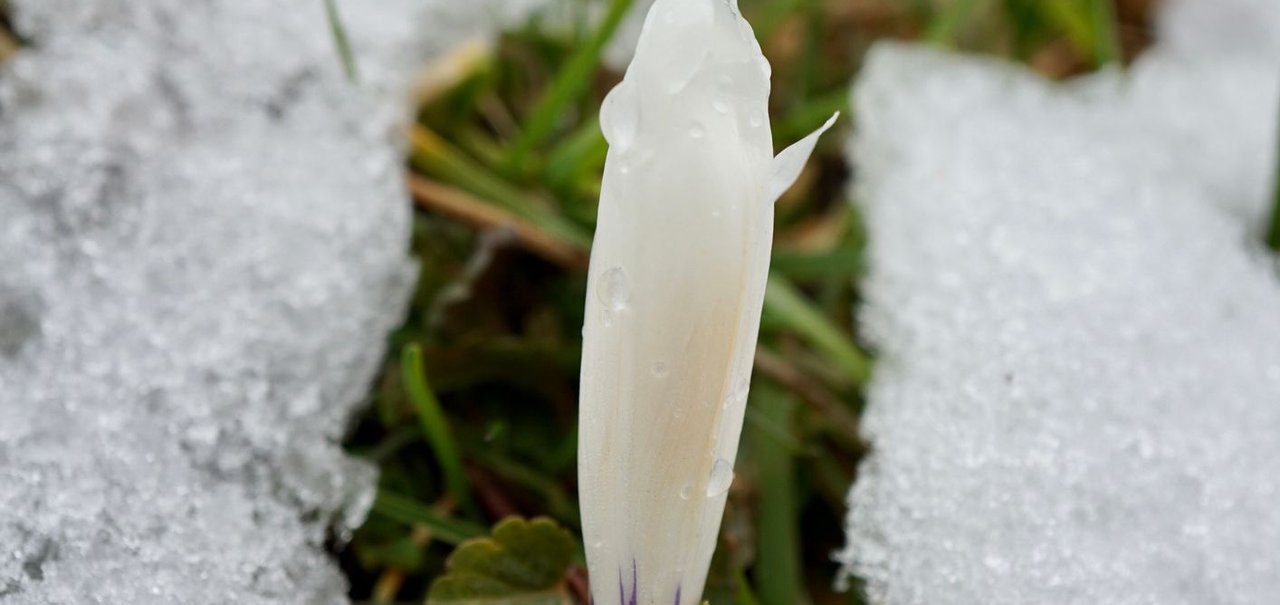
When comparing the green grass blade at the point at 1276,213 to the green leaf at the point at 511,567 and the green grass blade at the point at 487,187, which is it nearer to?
the green grass blade at the point at 487,187

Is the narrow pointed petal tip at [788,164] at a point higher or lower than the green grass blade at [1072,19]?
higher

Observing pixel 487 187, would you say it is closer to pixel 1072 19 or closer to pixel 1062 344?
pixel 1062 344

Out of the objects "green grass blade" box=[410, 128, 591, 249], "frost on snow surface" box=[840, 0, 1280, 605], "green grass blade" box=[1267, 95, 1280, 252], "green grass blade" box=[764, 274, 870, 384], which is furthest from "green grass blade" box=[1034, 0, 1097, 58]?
"green grass blade" box=[410, 128, 591, 249]

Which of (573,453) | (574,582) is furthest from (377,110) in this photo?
(574,582)

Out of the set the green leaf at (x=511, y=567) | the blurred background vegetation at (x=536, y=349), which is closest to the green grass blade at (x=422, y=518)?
the blurred background vegetation at (x=536, y=349)

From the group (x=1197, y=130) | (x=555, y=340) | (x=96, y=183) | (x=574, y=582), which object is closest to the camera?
(x=574, y=582)

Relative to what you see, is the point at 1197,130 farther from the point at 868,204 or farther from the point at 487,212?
the point at 487,212
